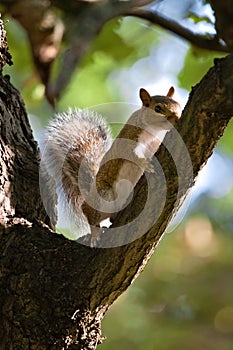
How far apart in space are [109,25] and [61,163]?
1.07m

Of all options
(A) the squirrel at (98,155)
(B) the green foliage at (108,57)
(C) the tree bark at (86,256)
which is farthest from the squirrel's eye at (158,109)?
(B) the green foliage at (108,57)

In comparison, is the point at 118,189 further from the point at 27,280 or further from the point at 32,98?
the point at 32,98

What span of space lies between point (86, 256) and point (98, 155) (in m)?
0.69

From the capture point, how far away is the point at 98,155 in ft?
8.68

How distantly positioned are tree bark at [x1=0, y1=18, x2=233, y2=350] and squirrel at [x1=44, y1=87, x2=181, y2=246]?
0.34 metres

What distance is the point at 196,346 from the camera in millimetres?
3768

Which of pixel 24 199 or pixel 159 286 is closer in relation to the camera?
pixel 24 199

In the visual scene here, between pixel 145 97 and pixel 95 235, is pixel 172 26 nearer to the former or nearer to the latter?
pixel 145 97

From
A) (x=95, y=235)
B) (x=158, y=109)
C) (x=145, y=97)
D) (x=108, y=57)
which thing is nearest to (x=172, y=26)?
(x=145, y=97)

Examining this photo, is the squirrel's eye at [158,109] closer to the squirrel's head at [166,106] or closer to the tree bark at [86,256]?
the squirrel's head at [166,106]

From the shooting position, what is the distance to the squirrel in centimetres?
250

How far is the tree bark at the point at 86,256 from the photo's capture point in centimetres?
177

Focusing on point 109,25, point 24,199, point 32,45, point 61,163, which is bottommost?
point 24,199

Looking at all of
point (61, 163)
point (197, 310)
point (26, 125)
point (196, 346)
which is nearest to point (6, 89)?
point (26, 125)
